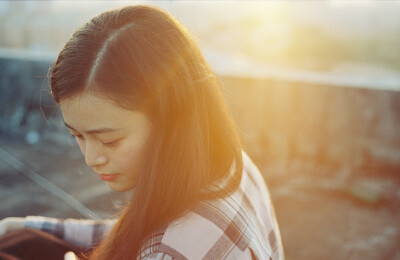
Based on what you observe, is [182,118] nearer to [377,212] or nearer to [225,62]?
[377,212]

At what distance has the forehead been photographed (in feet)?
3.96

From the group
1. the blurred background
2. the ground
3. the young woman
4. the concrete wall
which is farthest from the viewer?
the concrete wall

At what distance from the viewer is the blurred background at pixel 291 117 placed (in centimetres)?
296

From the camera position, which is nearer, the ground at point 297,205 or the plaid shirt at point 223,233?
the plaid shirt at point 223,233

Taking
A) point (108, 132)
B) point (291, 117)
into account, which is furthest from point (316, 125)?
point (108, 132)

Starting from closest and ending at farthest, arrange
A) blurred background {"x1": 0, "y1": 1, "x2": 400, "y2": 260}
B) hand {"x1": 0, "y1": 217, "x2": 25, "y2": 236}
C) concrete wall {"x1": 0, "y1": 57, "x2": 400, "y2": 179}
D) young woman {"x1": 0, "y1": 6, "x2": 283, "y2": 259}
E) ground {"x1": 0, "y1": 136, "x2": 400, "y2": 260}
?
young woman {"x1": 0, "y1": 6, "x2": 283, "y2": 259} < hand {"x1": 0, "y1": 217, "x2": 25, "y2": 236} < ground {"x1": 0, "y1": 136, "x2": 400, "y2": 260} < blurred background {"x1": 0, "y1": 1, "x2": 400, "y2": 260} < concrete wall {"x1": 0, "y1": 57, "x2": 400, "y2": 179}

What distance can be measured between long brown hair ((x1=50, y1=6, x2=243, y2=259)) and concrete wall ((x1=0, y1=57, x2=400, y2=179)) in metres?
1.70

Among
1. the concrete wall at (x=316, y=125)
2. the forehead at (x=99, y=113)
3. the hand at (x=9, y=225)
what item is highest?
the forehead at (x=99, y=113)

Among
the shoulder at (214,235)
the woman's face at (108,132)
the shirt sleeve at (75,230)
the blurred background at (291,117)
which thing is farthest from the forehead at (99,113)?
the blurred background at (291,117)

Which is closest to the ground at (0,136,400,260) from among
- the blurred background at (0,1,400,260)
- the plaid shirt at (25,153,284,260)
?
the blurred background at (0,1,400,260)

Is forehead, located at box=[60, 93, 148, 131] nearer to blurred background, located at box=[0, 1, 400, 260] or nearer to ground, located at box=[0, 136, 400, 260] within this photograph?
blurred background, located at box=[0, 1, 400, 260]

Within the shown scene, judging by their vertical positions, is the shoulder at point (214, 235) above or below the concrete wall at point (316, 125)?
above

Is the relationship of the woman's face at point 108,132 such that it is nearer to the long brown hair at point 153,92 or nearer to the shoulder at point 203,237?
the long brown hair at point 153,92

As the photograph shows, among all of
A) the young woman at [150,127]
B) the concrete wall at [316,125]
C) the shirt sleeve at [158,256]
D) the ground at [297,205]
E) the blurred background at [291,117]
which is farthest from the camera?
the concrete wall at [316,125]
